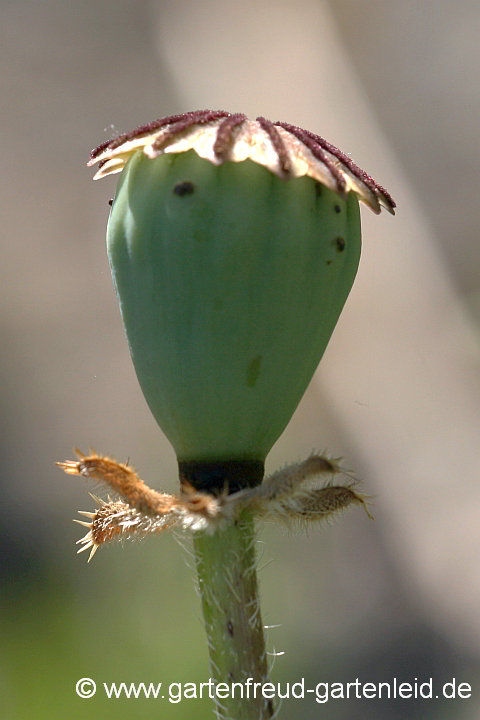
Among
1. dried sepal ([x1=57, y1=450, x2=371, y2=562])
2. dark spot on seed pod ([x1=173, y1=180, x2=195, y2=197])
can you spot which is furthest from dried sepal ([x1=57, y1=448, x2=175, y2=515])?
dark spot on seed pod ([x1=173, y1=180, x2=195, y2=197])

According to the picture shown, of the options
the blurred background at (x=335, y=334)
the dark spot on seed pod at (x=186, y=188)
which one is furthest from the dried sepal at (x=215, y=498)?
the blurred background at (x=335, y=334)

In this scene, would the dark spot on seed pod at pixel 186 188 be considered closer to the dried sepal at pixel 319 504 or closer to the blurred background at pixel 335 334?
the dried sepal at pixel 319 504

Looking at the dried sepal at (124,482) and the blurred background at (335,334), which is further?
the blurred background at (335,334)

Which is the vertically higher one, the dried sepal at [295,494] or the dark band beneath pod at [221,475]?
the dark band beneath pod at [221,475]

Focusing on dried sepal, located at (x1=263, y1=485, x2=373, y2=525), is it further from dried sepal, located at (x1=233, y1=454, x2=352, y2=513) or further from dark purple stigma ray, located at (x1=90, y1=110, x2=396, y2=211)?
dark purple stigma ray, located at (x1=90, y1=110, x2=396, y2=211)

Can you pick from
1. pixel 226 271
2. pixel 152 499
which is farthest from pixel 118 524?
pixel 226 271

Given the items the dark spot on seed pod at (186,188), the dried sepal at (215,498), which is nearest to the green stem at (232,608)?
the dried sepal at (215,498)

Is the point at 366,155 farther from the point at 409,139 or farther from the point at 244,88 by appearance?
the point at 244,88

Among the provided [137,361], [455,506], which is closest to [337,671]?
[455,506]

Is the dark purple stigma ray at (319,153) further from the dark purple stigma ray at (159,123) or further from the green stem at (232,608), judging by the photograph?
the green stem at (232,608)
